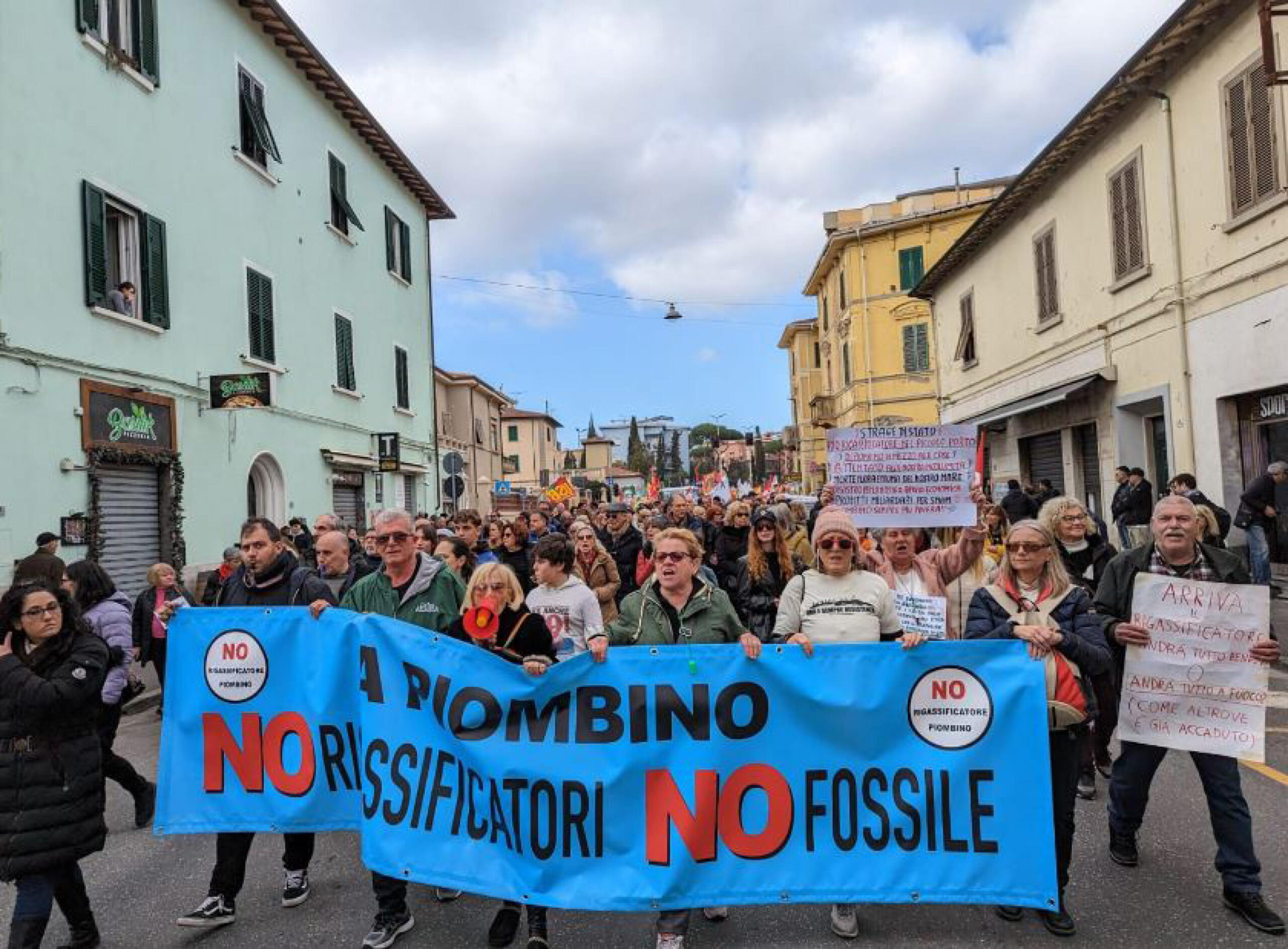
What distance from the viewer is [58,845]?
3.54 meters

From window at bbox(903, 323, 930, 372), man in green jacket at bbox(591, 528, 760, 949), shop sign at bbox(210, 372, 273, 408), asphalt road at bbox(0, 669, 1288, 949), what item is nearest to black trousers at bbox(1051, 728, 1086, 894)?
asphalt road at bbox(0, 669, 1288, 949)

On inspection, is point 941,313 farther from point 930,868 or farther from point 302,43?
point 930,868

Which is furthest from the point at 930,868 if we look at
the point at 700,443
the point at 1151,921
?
the point at 700,443

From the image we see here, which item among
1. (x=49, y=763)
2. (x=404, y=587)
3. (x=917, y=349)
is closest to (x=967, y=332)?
(x=917, y=349)

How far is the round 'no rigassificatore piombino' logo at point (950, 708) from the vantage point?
3.81 metres

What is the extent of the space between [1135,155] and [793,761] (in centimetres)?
1413

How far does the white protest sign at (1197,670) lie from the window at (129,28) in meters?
13.8

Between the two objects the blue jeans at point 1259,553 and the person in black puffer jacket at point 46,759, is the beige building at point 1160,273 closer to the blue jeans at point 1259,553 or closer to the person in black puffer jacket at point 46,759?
the blue jeans at point 1259,553

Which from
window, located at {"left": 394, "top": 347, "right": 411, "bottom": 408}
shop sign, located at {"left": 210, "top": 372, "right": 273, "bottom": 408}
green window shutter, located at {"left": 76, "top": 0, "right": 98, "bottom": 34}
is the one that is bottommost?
shop sign, located at {"left": 210, "top": 372, "right": 273, "bottom": 408}

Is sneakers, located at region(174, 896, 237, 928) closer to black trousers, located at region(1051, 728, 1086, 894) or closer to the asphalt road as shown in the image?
the asphalt road

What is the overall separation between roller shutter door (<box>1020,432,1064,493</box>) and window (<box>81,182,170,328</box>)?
635 inches

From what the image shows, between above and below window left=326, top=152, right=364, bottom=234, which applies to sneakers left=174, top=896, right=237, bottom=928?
below

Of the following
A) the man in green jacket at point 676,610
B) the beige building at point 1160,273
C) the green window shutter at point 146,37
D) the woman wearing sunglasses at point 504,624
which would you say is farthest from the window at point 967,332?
the woman wearing sunglasses at point 504,624

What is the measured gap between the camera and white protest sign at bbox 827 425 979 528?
6230mm
